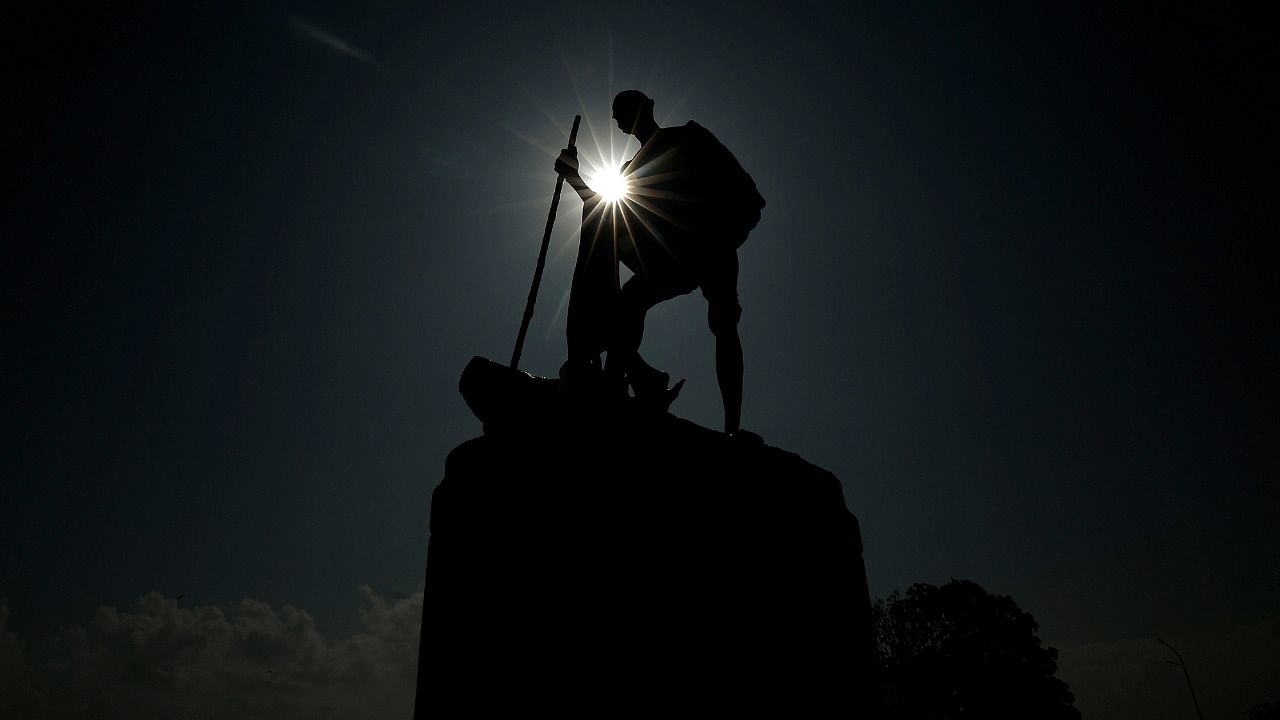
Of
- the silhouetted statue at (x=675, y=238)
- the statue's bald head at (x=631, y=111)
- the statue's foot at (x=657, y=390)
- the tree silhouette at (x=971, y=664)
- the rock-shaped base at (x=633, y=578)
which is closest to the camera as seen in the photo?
the rock-shaped base at (x=633, y=578)

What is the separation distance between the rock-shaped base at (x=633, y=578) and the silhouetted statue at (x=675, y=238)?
87 centimetres

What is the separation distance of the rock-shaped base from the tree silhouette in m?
28.8

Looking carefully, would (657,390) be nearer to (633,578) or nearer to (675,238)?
(675,238)

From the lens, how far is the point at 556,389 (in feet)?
8.73

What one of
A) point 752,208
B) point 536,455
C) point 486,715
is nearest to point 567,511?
point 536,455

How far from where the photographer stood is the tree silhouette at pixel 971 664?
26.8 m

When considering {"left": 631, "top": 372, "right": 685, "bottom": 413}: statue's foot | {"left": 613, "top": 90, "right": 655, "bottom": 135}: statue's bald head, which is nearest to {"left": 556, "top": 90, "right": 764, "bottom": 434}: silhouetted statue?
{"left": 631, "top": 372, "right": 685, "bottom": 413}: statue's foot

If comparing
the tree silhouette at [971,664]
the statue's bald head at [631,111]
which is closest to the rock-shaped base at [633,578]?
the statue's bald head at [631,111]

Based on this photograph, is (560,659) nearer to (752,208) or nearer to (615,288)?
(615,288)

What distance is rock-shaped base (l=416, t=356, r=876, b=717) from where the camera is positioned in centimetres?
196

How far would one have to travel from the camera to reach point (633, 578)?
2.09m

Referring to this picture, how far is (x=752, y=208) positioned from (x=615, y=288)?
97 cm

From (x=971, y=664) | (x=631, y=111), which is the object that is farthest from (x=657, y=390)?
(x=971, y=664)

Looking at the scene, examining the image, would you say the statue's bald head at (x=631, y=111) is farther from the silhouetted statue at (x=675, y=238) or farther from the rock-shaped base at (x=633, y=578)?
the rock-shaped base at (x=633, y=578)
